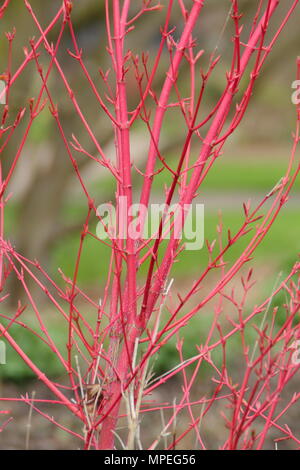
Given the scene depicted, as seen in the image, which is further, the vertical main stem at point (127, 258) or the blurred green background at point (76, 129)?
the blurred green background at point (76, 129)

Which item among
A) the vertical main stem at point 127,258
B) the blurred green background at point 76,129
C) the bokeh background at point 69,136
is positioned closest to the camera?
the vertical main stem at point 127,258

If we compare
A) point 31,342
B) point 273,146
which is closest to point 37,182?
point 31,342

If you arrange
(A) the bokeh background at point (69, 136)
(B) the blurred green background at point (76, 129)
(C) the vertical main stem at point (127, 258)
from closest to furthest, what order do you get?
(C) the vertical main stem at point (127, 258) → (A) the bokeh background at point (69, 136) → (B) the blurred green background at point (76, 129)

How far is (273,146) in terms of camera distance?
26781 mm

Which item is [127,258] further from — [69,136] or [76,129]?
[69,136]

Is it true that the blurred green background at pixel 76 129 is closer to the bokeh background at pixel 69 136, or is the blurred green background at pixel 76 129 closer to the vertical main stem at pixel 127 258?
the bokeh background at pixel 69 136

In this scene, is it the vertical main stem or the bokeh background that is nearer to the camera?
the vertical main stem

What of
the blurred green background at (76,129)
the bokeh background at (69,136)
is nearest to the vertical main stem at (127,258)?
the bokeh background at (69,136)

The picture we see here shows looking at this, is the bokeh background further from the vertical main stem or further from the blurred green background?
the vertical main stem

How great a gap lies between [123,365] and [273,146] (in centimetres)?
2535

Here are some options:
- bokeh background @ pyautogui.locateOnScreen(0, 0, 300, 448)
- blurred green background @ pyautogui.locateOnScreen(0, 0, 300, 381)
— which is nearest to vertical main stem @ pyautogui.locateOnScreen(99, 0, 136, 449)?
bokeh background @ pyautogui.locateOnScreen(0, 0, 300, 448)

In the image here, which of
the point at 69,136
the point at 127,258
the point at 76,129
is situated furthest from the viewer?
the point at 69,136

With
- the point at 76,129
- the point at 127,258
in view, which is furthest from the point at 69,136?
the point at 127,258

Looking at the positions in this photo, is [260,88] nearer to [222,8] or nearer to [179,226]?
[222,8]
